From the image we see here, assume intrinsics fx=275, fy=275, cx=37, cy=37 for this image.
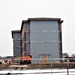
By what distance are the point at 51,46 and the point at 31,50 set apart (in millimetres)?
4914

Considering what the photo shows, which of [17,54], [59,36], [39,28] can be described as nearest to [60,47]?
[59,36]

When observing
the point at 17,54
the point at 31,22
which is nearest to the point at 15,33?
the point at 17,54

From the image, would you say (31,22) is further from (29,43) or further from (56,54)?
(56,54)

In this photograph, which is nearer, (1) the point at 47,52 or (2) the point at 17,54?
(1) the point at 47,52

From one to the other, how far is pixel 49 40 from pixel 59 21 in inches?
247

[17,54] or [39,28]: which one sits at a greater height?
[39,28]

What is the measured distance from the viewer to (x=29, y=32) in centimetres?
6744

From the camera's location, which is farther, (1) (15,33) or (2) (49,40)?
(1) (15,33)

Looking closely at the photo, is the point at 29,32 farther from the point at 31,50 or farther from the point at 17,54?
the point at 17,54

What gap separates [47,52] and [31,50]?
383cm

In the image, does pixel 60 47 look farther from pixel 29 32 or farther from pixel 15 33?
pixel 15 33

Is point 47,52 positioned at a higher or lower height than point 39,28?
lower

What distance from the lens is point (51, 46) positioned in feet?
217

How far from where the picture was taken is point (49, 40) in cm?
6619
